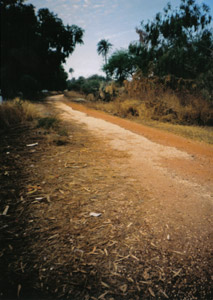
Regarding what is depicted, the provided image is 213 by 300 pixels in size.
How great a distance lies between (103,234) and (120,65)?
87.7ft

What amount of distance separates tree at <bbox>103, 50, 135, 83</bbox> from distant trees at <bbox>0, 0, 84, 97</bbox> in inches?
239

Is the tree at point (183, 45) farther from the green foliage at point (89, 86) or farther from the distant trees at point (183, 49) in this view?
A: the green foliage at point (89, 86)

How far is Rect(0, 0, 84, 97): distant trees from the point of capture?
66.9 ft

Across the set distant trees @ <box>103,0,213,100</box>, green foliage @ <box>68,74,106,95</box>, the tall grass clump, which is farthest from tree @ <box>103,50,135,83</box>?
the tall grass clump

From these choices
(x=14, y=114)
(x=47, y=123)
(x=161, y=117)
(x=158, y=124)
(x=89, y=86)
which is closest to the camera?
(x=47, y=123)

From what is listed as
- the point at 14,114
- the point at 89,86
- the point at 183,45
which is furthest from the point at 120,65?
the point at 14,114

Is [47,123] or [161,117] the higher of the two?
[161,117]

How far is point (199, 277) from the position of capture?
1.32 metres

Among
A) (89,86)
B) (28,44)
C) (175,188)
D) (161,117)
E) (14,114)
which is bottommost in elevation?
(175,188)

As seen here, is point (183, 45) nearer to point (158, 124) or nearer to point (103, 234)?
point (158, 124)

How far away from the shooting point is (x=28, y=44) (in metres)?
21.3

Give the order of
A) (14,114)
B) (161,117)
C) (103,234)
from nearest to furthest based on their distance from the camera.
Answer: (103,234) < (14,114) < (161,117)

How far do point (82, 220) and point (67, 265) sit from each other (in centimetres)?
50

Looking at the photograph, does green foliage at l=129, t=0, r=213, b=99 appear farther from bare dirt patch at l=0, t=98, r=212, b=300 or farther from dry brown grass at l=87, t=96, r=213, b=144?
bare dirt patch at l=0, t=98, r=212, b=300
